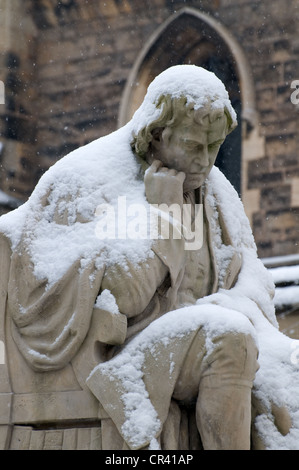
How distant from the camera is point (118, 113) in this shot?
51.1 feet

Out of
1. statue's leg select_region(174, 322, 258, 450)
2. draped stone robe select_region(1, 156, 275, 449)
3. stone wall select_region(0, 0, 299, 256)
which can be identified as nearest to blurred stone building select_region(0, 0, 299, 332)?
stone wall select_region(0, 0, 299, 256)

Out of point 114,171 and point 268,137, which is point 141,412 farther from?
point 268,137

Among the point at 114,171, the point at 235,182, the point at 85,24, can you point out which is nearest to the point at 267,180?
the point at 235,182

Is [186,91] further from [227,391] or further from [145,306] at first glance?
[227,391]

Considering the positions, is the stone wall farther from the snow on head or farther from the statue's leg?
the statue's leg

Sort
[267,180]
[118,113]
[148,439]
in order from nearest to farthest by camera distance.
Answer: [148,439] < [267,180] < [118,113]

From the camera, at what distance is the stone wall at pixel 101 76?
1434cm

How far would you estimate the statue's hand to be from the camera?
5598mm

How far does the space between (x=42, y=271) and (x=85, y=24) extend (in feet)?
36.1

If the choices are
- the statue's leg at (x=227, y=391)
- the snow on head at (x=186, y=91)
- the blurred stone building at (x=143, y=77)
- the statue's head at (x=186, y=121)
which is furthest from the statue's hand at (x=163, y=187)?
the blurred stone building at (x=143, y=77)

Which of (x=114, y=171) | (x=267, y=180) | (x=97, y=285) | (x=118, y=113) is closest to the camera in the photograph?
(x=97, y=285)

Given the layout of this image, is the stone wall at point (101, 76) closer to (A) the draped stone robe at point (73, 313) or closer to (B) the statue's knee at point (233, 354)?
(A) the draped stone robe at point (73, 313)

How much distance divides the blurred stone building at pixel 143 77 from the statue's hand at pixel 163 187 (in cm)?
753

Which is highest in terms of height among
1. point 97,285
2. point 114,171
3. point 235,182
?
point 114,171
